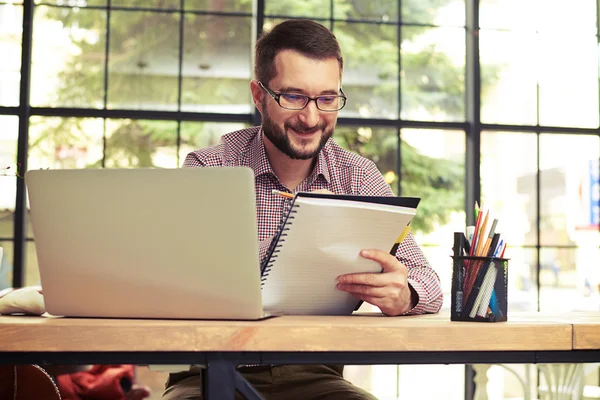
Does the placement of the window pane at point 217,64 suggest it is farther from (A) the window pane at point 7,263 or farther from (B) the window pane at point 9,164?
(A) the window pane at point 7,263

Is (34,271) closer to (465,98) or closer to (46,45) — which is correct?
(46,45)

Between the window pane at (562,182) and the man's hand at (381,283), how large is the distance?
3.64 m

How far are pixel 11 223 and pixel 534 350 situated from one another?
3.70m

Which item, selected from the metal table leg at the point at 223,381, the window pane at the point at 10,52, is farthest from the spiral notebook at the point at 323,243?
the window pane at the point at 10,52

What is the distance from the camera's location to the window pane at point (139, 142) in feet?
14.6

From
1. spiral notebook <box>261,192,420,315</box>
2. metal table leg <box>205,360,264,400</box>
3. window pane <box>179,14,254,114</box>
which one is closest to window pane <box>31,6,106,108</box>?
window pane <box>179,14,254,114</box>

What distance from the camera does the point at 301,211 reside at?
1166 mm

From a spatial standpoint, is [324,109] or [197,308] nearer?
[197,308]

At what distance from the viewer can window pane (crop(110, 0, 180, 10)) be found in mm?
4457

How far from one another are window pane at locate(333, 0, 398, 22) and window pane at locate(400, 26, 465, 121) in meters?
0.14

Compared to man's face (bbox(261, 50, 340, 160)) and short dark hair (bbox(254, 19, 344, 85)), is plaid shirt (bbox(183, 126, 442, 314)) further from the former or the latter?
short dark hair (bbox(254, 19, 344, 85))

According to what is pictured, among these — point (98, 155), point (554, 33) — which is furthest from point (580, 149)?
point (98, 155)

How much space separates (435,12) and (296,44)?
3184mm

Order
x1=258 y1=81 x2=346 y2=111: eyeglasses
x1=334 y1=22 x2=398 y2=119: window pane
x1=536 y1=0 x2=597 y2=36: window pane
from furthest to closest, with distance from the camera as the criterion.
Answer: x1=536 y1=0 x2=597 y2=36: window pane < x1=334 y1=22 x2=398 y2=119: window pane < x1=258 y1=81 x2=346 y2=111: eyeglasses
